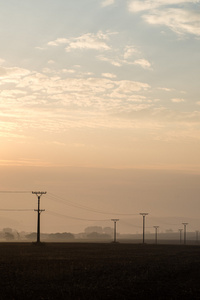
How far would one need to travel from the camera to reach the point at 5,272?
4397 centimetres

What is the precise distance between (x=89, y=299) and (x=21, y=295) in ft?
14.9

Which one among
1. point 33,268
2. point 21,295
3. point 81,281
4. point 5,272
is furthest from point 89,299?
point 33,268

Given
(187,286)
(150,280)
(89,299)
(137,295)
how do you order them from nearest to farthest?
(89,299) < (137,295) < (187,286) < (150,280)

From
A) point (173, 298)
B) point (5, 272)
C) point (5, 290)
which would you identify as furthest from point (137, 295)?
point (5, 272)

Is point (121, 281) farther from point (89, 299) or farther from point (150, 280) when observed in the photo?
point (89, 299)

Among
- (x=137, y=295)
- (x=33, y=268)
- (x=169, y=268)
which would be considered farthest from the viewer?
(x=169, y=268)

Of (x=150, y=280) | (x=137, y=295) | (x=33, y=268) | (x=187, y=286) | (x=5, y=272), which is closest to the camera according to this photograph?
(x=137, y=295)

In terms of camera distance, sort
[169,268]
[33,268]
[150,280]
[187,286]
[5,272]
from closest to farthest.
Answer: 1. [187,286]
2. [150,280]
3. [5,272]
4. [33,268]
5. [169,268]

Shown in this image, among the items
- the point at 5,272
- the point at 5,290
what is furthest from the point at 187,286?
the point at 5,272

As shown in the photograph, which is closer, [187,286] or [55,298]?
[55,298]

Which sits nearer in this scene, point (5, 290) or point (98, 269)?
point (5, 290)

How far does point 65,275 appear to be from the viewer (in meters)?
42.4

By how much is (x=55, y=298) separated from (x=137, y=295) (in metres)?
5.61

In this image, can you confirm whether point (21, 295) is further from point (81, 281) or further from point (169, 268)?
point (169, 268)
